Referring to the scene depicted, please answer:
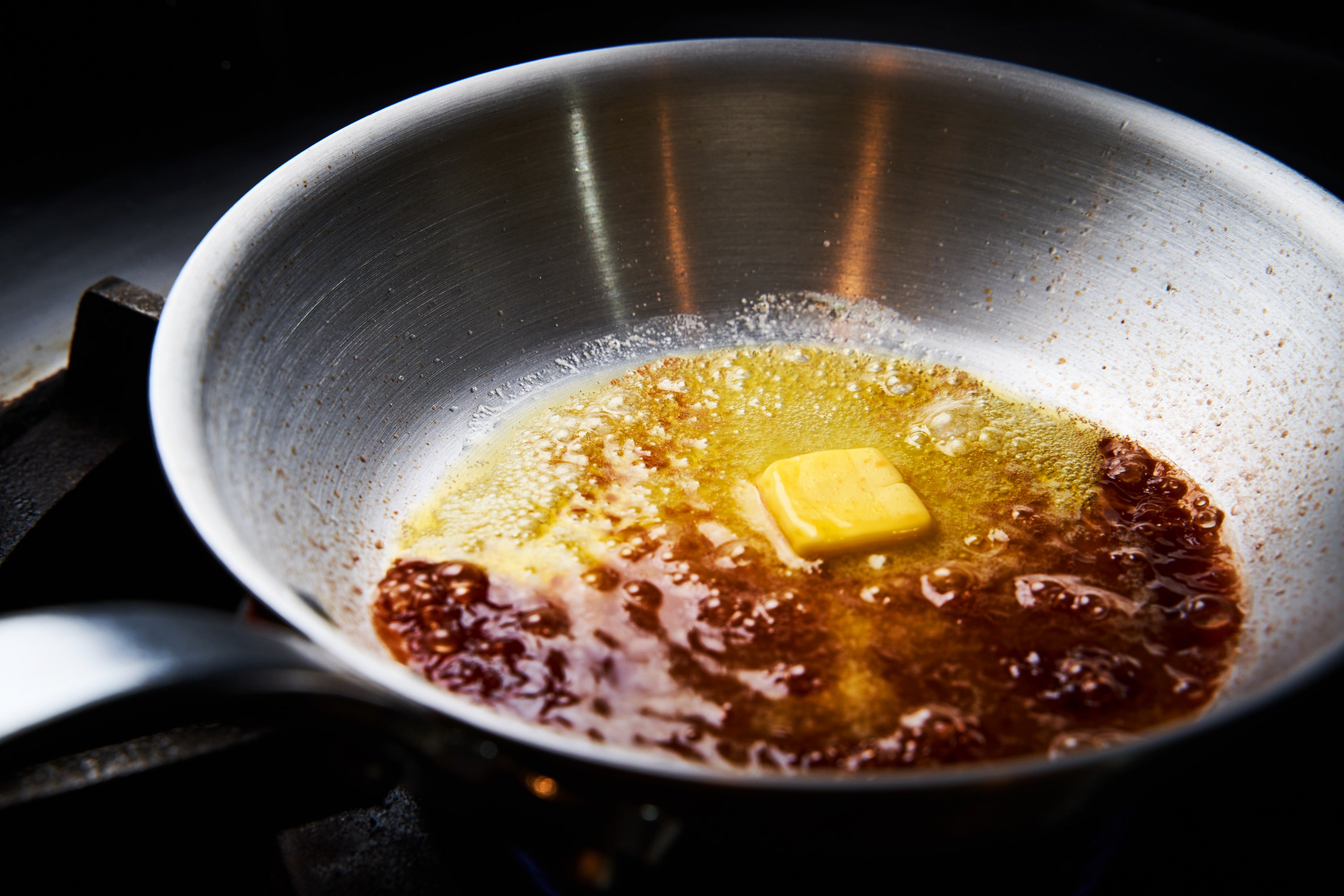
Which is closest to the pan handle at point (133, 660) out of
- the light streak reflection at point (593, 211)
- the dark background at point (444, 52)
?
the light streak reflection at point (593, 211)

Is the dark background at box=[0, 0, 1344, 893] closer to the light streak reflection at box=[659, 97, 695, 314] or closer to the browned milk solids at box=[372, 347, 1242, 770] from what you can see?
the browned milk solids at box=[372, 347, 1242, 770]

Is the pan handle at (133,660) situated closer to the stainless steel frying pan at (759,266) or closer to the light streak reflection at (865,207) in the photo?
the stainless steel frying pan at (759,266)

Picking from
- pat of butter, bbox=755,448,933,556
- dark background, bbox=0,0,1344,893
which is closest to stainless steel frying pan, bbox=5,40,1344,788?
dark background, bbox=0,0,1344,893

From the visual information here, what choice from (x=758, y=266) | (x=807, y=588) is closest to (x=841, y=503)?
(x=807, y=588)

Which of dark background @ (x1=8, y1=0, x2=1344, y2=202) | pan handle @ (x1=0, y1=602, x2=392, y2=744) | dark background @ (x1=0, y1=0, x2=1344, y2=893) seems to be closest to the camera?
A: pan handle @ (x1=0, y1=602, x2=392, y2=744)

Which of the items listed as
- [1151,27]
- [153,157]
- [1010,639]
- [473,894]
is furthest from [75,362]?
[1151,27]

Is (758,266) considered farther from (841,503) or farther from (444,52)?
(444,52)
